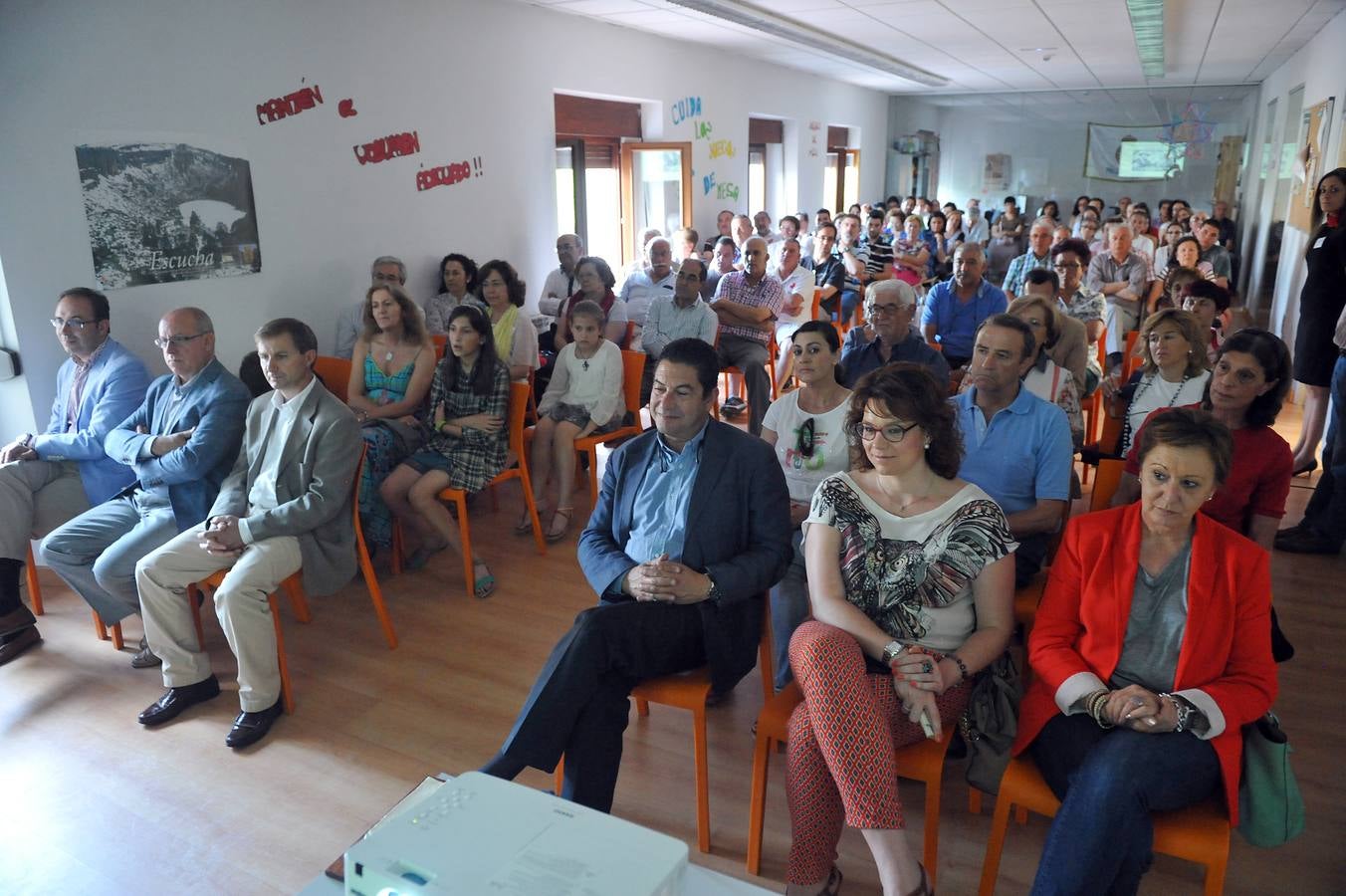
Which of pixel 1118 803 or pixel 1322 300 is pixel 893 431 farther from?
pixel 1322 300

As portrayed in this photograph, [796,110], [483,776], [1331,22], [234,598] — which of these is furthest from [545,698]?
[796,110]

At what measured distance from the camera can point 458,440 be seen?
12.3 feet

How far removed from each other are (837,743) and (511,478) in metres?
2.41

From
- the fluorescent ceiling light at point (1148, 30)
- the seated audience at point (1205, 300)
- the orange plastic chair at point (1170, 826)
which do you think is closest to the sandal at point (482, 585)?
the orange plastic chair at point (1170, 826)

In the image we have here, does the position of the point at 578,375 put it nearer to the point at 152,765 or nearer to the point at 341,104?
the point at 341,104

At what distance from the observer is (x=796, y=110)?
1069cm

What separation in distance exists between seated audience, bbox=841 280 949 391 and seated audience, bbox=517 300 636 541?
1127 millimetres

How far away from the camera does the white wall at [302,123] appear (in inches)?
138

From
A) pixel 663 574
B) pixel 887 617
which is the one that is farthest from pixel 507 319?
pixel 887 617

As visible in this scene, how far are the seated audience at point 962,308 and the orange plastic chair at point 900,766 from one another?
118 inches

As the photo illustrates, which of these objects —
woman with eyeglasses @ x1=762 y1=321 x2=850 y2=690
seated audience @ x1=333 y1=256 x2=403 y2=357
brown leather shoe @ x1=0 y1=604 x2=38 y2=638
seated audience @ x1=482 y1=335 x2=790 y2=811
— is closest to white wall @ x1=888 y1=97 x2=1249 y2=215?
seated audience @ x1=333 y1=256 x2=403 y2=357

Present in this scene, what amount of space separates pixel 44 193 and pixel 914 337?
3503mm

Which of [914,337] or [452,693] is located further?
[914,337]

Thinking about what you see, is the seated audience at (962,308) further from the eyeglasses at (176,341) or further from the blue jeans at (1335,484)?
the eyeglasses at (176,341)
